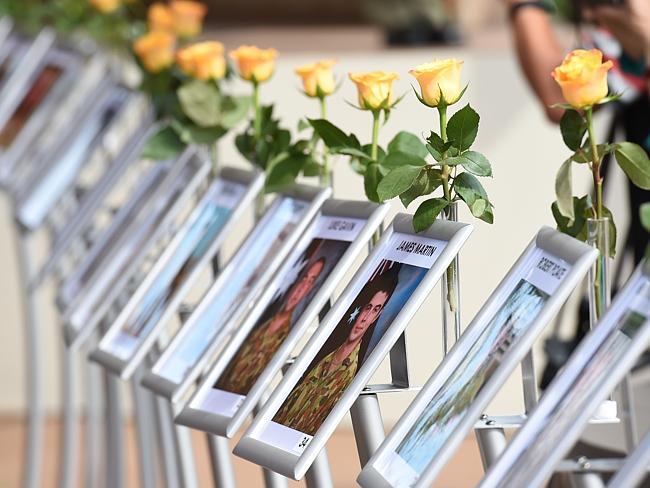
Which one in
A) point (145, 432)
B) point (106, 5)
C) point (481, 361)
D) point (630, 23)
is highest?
point (630, 23)

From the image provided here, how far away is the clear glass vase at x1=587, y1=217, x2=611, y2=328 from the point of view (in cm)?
138

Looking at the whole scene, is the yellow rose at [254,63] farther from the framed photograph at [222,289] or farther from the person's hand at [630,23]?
the person's hand at [630,23]

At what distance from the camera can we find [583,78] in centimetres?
138

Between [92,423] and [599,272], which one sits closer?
[599,272]

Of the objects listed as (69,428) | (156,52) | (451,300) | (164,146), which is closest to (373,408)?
(451,300)

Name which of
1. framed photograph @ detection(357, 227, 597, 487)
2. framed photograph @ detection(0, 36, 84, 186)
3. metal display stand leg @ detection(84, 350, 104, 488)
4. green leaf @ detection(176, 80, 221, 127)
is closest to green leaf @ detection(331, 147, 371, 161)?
framed photograph @ detection(357, 227, 597, 487)

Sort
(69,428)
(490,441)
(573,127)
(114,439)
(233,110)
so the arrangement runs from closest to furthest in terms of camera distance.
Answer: (490,441), (573,127), (233,110), (114,439), (69,428)

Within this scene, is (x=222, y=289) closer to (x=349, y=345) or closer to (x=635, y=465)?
(x=349, y=345)

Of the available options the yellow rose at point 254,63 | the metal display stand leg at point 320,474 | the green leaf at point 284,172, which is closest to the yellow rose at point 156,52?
the yellow rose at point 254,63

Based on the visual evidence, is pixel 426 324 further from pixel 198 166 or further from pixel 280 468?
pixel 198 166

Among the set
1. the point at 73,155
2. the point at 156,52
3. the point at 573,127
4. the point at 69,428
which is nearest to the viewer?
the point at 573,127

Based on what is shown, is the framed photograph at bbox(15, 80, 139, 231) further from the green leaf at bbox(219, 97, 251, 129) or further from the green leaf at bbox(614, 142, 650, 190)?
the green leaf at bbox(614, 142, 650, 190)

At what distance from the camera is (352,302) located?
1.49m

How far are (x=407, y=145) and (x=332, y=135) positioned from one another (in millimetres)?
111
